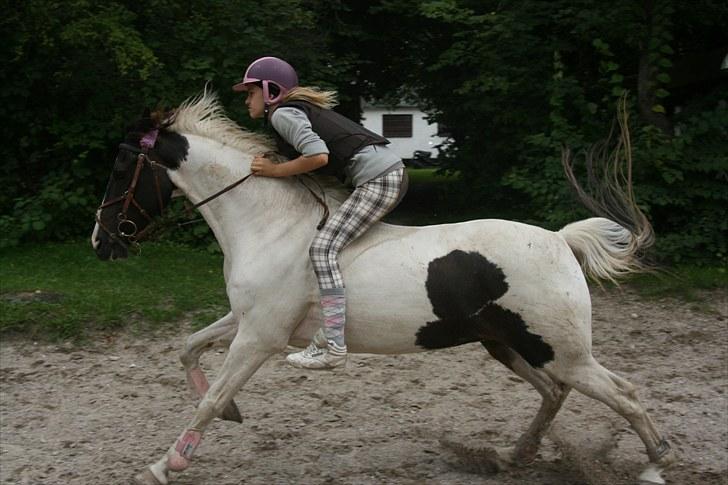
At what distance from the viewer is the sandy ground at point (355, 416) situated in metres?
4.65

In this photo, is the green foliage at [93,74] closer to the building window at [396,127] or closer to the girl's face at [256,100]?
the girl's face at [256,100]

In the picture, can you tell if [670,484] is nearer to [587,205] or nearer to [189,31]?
[587,205]

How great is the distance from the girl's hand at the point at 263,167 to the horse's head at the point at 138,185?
38cm

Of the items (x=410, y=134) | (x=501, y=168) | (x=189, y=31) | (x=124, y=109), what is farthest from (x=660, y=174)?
(x=410, y=134)

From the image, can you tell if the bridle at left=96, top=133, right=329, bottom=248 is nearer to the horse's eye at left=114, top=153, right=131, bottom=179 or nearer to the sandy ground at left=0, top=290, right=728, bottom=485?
the horse's eye at left=114, top=153, right=131, bottom=179

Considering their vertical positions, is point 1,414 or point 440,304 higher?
point 440,304

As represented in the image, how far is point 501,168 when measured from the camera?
43.1 ft

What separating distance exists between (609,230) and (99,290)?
5.33 metres

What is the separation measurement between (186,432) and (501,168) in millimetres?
9678

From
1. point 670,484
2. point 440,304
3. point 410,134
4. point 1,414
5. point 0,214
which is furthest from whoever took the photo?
point 410,134

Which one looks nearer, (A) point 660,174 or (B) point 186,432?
(B) point 186,432

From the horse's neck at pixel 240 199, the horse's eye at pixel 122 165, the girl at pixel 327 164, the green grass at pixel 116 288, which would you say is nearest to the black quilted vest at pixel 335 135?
the girl at pixel 327 164

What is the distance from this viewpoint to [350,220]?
418 centimetres

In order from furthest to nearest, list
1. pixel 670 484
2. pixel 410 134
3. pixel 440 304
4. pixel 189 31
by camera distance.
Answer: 1. pixel 410 134
2. pixel 189 31
3. pixel 670 484
4. pixel 440 304
